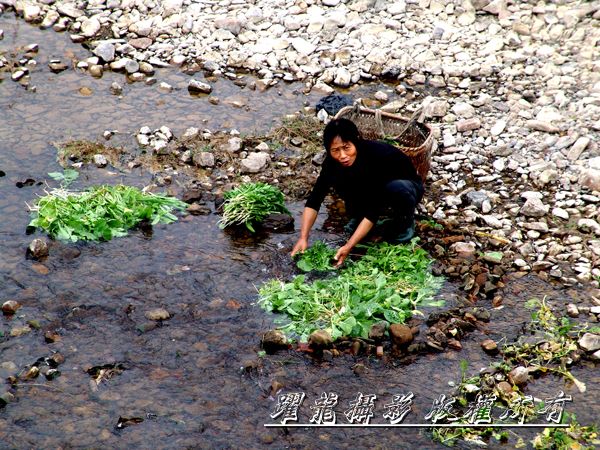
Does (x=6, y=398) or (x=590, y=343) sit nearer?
(x=6, y=398)

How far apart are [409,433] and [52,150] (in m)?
4.54

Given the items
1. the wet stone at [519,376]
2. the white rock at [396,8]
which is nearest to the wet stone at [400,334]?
the wet stone at [519,376]

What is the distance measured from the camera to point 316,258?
6.12 metres

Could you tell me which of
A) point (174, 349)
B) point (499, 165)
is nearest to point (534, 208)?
point (499, 165)

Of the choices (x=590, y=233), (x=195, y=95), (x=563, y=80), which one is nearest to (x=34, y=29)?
(x=195, y=95)

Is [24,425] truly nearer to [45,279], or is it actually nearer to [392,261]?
[45,279]

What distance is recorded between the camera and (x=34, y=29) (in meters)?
9.52

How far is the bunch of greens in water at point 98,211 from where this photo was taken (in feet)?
21.0

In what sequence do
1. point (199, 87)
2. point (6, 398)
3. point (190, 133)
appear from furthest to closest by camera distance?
point (199, 87) → point (190, 133) → point (6, 398)

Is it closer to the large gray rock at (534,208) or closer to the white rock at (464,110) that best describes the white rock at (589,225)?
the large gray rock at (534,208)

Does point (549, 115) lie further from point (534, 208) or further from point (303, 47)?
point (303, 47)

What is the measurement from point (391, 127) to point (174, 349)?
10.1 feet

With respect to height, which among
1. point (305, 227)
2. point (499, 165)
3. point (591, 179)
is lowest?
point (305, 227)

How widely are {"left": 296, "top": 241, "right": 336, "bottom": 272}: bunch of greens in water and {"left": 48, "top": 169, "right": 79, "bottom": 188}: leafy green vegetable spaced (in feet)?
7.58
